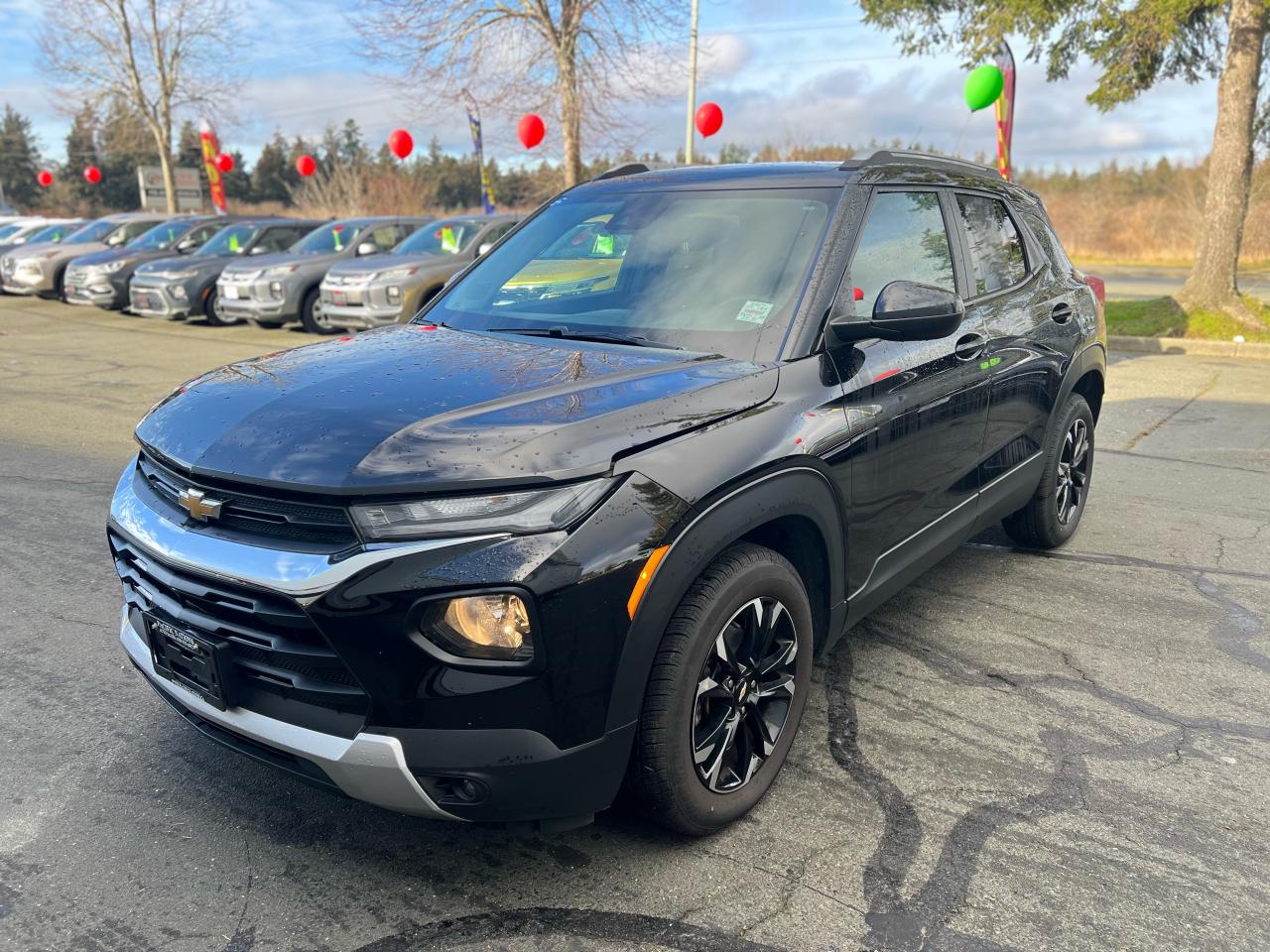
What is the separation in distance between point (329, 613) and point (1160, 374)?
11.0 metres

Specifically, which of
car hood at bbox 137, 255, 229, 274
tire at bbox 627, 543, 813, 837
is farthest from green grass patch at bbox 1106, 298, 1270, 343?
car hood at bbox 137, 255, 229, 274

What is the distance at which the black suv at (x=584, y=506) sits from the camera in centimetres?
212

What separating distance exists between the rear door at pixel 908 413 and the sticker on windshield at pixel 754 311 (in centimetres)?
30

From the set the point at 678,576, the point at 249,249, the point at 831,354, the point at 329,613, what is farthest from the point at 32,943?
the point at 249,249

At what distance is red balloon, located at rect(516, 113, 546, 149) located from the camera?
730 inches

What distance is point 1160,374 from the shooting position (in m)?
10.7

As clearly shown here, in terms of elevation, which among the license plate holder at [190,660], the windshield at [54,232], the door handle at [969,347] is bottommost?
the license plate holder at [190,660]

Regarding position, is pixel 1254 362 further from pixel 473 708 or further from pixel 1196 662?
pixel 473 708

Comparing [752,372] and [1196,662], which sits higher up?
[752,372]

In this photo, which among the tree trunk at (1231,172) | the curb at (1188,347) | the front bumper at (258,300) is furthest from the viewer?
the front bumper at (258,300)

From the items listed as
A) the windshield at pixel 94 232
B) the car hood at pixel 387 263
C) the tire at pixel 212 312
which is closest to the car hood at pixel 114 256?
the tire at pixel 212 312

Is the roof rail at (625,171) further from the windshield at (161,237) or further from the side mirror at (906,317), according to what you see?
the windshield at (161,237)

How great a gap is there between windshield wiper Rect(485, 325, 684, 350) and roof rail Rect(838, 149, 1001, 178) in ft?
3.39

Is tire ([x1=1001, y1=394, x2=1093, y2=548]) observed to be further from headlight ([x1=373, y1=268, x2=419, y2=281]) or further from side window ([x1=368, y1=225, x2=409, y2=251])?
side window ([x1=368, y1=225, x2=409, y2=251])
